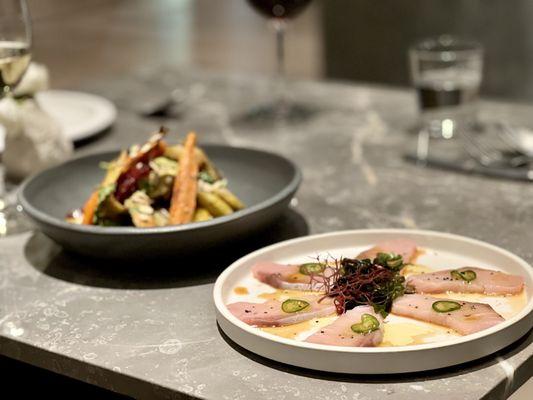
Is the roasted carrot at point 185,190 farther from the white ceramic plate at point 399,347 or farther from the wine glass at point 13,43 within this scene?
the wine glass at point 13,43

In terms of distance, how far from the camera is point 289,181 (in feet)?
4.47

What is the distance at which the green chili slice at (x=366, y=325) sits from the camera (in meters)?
0.94

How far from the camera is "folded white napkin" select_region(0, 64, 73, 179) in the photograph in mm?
1537

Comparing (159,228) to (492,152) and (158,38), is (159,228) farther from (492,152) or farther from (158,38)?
(158,38)

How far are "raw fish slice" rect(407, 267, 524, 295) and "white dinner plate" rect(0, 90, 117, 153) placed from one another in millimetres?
898

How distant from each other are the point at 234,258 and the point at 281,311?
253 mm

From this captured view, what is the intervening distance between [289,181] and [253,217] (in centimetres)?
19

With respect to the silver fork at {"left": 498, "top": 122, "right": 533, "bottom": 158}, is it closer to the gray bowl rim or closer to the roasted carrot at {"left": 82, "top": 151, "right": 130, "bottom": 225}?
the gray bowl rim

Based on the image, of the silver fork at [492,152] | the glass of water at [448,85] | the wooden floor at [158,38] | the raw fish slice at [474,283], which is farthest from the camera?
the wooden floor at [158,38]

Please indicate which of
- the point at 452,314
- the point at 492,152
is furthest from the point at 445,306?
the point at 492,152

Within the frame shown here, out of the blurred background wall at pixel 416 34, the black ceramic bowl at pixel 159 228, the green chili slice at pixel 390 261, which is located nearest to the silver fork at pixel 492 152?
the black ceramic bowl at pixel 159 228

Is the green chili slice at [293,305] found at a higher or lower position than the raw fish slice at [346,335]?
lower

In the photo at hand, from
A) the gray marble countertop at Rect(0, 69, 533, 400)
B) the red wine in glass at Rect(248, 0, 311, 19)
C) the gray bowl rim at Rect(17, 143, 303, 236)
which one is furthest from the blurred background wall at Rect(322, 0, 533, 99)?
the gray bowl rim at Rect(17, 143, 303, 236)

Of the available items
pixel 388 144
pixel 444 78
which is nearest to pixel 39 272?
pixel 388 144
